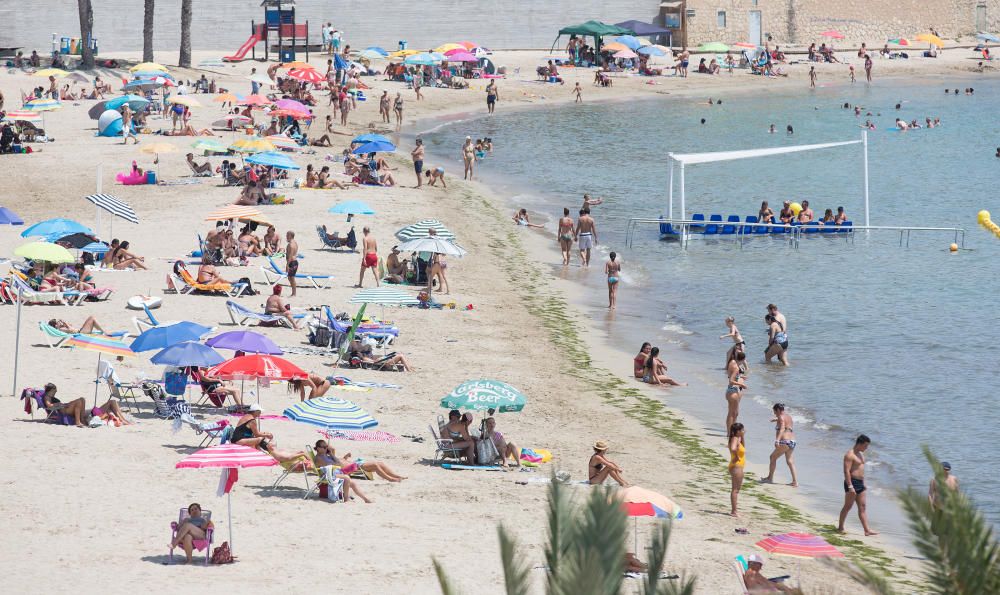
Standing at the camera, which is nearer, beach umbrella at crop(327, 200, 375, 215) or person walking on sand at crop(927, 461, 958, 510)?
person walking on sand at crop(927, 461, 958, 510)

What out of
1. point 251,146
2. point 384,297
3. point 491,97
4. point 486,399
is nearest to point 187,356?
point 486,399

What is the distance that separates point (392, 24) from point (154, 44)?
12.2m

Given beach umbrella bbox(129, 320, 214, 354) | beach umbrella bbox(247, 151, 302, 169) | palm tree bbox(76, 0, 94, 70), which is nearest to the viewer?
beach umbrella bbox(129, 320, 214, 354)

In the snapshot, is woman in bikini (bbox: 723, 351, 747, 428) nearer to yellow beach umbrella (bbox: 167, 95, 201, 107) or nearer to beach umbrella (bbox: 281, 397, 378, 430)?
beach umbrella (bbox: 281, 397, 378, 430)

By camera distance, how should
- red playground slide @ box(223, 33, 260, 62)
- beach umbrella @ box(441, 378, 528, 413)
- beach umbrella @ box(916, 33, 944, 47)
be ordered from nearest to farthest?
beach umbrella @ box(441, 378, 528, 413), red playground slide @ box(223, 33, 260, 62), beach umbrella @ box(916, 33, 944, 47)

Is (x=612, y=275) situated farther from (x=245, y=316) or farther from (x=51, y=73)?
(x=51, y=73)

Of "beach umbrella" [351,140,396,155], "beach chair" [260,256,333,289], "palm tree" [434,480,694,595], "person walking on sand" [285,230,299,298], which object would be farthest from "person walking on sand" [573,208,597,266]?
"palm tree" [434,480,694,595]

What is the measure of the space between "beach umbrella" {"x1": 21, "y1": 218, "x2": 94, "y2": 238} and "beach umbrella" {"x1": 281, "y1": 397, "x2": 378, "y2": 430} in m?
9.30

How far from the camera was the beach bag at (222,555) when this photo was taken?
1148 cm

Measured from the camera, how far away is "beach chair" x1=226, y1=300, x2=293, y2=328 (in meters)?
20.6

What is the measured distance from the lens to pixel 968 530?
518 cm

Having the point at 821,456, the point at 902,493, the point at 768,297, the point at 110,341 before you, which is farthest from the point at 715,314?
the point at 902,493

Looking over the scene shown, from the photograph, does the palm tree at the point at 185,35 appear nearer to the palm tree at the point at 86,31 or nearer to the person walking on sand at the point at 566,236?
the palm tree at the point at 86,31

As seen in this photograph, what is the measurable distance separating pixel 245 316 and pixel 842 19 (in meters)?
66.8
